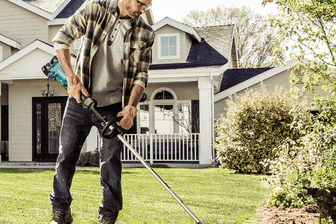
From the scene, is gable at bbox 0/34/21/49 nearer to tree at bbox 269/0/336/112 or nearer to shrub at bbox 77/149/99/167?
shrub at bbox 77/149/99/167

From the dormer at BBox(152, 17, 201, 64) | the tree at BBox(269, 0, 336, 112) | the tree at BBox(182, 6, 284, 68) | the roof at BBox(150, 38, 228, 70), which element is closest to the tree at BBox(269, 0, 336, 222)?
the tree at BBox(269, 0, 336, 112)

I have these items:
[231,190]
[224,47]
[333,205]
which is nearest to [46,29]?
[224,47]

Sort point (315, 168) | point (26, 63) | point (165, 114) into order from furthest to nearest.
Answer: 1. point (165, 114)
2. point (26, 63)
3. point (315, 168)

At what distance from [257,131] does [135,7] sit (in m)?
6.83

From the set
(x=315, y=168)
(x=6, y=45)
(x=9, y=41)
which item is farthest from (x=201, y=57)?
(x=315, y=168)

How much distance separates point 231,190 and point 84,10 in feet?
14.6

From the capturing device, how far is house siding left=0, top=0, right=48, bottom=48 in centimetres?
1429

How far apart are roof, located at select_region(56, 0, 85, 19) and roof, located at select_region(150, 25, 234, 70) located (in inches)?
170

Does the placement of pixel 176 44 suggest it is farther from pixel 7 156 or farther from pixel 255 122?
pixel 7 156

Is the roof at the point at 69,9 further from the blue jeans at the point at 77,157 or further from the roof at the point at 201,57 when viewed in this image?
the blue jeans at the point at 77,157

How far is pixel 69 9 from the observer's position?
15.4 meters

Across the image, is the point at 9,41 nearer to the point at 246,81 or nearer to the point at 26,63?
the point at 26,63

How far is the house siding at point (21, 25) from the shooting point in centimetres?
1429

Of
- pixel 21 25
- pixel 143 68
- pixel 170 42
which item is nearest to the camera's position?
pixel 143 68
